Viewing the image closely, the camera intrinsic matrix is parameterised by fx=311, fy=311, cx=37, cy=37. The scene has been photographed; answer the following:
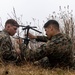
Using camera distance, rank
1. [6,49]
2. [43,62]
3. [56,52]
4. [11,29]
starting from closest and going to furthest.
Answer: [56,52] < [43,62] < [6,49] < [11,29]

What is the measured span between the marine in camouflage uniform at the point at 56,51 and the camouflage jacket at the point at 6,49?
67 centimetres

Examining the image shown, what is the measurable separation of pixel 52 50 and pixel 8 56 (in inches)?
47.0

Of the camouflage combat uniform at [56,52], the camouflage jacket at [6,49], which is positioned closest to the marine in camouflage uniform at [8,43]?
the camouflage jacket at [6,49]

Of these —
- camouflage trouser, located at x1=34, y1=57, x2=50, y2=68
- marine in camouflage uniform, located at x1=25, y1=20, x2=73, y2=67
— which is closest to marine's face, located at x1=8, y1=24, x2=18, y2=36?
marine in camouflage uniform, located at x1=25, y1=20, x2=73, y2=67

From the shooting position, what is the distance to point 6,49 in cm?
715

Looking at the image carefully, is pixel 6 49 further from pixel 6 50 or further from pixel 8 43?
pixel 8 43

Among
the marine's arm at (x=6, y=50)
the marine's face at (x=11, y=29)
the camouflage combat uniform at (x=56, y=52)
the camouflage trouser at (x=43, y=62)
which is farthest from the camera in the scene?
the marine's face at (x=11, y=29)

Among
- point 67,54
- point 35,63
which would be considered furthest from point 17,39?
point 67,54

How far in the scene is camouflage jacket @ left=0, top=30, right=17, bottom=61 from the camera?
7.15 meters

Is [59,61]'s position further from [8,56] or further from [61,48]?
[8,56]

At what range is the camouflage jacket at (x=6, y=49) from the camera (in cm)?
715

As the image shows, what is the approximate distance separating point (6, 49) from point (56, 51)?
1257 millimetres

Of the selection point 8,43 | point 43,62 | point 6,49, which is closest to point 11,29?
point 8,43

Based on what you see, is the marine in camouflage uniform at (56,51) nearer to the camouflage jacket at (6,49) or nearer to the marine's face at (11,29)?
the camouflage jacket at (6,49)
